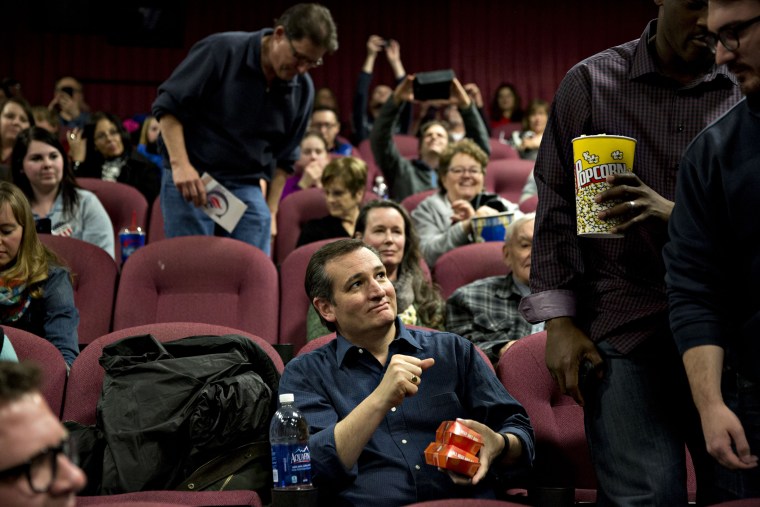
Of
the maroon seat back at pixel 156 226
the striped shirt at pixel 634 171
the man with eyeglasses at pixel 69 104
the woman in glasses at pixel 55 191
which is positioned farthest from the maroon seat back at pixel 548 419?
the man with eyeglasses at pixel 69 104

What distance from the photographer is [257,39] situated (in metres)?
3.17

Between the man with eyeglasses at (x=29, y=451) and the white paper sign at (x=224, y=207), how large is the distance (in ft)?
6.91

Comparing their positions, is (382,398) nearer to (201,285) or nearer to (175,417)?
(175,417)

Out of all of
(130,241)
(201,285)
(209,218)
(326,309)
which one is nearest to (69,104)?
(130,241)

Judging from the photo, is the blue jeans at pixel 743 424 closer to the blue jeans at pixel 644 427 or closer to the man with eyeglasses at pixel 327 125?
the blue jeans at pixel 644 427

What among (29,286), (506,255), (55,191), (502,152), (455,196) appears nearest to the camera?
(29,286)

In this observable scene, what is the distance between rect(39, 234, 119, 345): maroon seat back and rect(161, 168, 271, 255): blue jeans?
0.85 ft

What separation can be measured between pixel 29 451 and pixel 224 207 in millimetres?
2178

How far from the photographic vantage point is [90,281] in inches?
119

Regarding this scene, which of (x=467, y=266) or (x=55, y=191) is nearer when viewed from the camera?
(x=467, y=266)

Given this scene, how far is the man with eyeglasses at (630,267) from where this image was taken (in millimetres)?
1514

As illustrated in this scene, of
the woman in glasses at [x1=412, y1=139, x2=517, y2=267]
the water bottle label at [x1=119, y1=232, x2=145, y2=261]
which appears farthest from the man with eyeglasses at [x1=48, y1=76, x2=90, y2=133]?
the woman in glasses at [x1=412, y1=139, x2=517, y2=267]

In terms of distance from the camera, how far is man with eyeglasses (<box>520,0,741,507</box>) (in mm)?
1514

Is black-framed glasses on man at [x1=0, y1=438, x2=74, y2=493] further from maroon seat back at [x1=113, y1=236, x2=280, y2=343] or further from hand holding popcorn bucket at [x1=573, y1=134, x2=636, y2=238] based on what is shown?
maroon seat back at [x1=113, y1=236, x2=280, y2=343]
